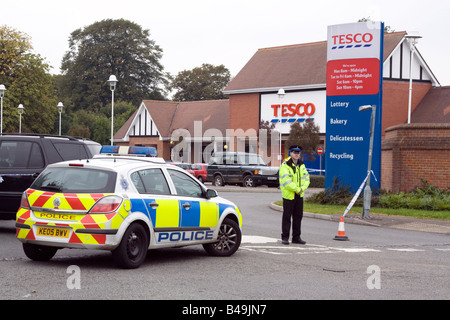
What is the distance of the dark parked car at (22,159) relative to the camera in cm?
1405

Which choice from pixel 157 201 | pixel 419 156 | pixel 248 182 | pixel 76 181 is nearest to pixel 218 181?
pixel 248 182

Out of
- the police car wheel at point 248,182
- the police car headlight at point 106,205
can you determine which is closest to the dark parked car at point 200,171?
the police car wheel at point 248,182

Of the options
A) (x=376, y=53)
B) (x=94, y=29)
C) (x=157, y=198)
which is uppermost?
(x=94, y=29)

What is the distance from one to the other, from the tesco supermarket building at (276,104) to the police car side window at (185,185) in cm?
3514

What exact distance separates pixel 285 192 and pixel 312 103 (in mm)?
40774

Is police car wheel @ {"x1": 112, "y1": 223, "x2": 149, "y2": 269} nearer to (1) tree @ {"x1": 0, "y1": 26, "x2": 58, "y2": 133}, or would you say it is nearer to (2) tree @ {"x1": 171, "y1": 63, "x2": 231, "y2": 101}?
(1) tree @ {"x1": 0, "y1": 26, "x2": 58, "y2": 133}

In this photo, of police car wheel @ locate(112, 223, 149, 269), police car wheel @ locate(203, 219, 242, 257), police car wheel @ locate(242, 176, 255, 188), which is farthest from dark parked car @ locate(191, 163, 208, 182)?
police car wheel @ locate(112, 223, 149, 269)

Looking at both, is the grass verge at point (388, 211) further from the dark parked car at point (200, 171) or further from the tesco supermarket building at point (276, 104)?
the tesco supermarket building at point (276, 104)

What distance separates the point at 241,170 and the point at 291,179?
27019 mm

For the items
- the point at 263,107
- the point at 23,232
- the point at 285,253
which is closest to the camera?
the point at 23,232

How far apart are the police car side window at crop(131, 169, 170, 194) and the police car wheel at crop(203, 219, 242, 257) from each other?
56.9 inches
